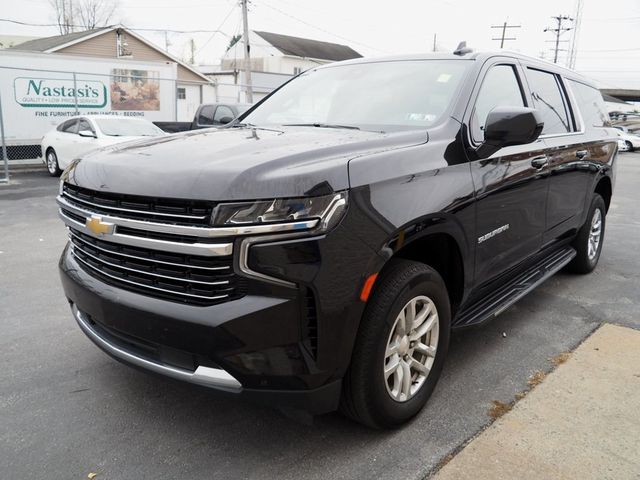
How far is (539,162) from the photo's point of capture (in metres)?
3.80

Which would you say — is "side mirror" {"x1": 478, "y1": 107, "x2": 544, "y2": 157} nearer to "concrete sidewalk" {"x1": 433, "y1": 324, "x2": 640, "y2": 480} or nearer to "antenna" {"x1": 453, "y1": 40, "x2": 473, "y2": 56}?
"antenna" {"x1": 453, "y1": 40, "x2": 473, "y2": 56}

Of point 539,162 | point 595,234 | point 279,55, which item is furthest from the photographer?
point 279,55

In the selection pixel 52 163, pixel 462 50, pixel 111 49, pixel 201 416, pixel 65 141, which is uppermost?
pixel 111 49

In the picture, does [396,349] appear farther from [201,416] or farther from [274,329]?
[201,416]

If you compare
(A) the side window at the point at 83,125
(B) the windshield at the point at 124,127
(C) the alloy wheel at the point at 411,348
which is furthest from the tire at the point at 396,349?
(A) the side window at the point at 83,125

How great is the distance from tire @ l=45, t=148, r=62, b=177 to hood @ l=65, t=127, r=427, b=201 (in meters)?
11.6

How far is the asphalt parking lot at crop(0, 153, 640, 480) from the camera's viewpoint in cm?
251

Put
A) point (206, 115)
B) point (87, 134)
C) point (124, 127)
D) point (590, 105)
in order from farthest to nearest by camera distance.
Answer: point (206, 115) < point (124, 127) < point (87, 134) < point (590, 105)

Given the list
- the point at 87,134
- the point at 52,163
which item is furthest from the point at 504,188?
the point at 52,163

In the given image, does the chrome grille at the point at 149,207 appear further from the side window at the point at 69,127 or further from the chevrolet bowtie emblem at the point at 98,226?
the side window at the point at 69,127

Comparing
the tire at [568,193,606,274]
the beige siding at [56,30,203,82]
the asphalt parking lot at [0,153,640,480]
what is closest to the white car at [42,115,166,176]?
the asphalt parking lot at [0,153,640,480]

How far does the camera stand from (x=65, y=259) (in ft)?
9.91

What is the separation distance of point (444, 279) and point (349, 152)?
103cm

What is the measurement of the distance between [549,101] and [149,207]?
339 centimetres
